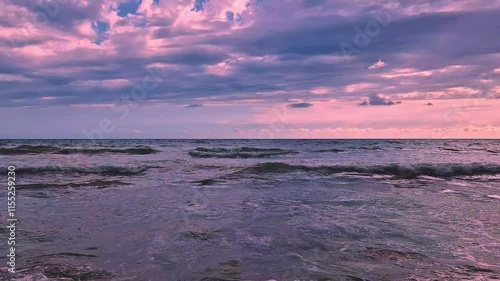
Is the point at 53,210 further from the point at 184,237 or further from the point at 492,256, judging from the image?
the point at 492,256

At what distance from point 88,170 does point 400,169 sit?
53.1 feet

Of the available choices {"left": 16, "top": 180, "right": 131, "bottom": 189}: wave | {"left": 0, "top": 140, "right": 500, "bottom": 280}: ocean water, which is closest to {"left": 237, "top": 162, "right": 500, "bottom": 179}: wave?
{"left": 0, "top": 140, "right": 500, "bottom": 280}: ocean water

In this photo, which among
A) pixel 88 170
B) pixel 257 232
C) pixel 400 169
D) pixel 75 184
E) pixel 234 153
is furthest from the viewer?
pixel 234 153

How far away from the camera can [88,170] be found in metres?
19.5

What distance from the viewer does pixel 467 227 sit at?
7652 mm

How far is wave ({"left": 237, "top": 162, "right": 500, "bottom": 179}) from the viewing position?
19752 millimetres

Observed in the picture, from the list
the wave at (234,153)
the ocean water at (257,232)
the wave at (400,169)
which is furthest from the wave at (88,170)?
the wave at (234,153)

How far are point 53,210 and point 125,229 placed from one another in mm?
2912

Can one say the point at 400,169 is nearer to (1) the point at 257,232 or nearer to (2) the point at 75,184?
(1) the point at 257,232

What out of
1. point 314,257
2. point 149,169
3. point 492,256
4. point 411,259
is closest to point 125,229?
point 314,257

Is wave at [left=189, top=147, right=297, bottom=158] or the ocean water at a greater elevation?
wave at [left=189, top=147, right=297, bottom=158]

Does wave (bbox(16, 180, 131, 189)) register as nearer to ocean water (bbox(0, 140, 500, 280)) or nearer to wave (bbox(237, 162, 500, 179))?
ocean water (bbox(0, 140, 500, 280))

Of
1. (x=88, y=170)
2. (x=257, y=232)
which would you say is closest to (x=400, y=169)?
(x=257, y=232)

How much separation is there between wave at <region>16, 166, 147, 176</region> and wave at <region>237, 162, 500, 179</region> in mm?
5708
